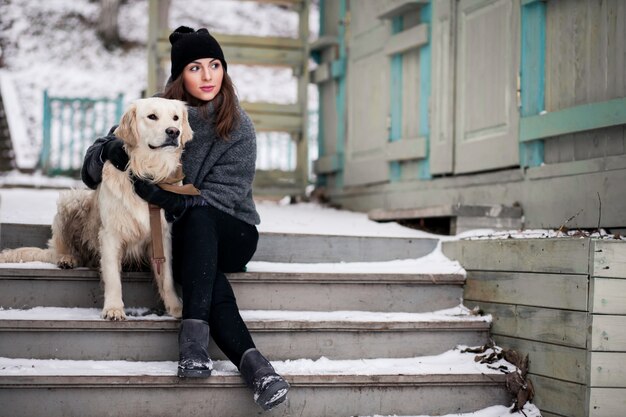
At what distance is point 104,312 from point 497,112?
93.0 inches

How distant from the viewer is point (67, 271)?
3.05 meters

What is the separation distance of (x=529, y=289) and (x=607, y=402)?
20.9 inches

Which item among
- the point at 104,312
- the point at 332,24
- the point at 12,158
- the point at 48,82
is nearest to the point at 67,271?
the point at 104,312

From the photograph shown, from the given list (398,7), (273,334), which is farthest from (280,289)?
(398,7)

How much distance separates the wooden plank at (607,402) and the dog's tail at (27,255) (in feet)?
6.86

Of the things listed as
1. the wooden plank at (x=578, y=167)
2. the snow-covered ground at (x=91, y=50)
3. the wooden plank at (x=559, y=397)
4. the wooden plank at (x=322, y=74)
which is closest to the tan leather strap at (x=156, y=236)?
the wooden plank at (x=559, y=397)

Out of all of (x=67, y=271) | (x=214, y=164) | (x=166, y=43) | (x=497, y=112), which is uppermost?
(x=166, y=43)

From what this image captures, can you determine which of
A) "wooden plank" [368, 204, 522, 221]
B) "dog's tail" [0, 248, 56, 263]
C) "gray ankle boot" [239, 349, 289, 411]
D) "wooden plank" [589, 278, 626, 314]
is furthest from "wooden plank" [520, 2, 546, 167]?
"dog's tail" [0, 248, 56, 263]

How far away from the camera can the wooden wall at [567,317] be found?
8.51 ft

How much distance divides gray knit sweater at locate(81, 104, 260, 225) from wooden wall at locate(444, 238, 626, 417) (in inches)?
42.0

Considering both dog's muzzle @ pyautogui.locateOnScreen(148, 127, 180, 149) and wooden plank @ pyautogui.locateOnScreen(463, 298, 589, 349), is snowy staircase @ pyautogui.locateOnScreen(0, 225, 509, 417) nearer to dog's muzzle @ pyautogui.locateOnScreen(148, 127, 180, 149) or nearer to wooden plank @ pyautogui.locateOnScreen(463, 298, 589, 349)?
wooden plank @ pyautogui.locateOnScreen(463, 298, 589, 349)

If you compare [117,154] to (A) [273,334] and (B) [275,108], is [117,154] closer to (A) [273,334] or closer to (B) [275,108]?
(A) [273,334]

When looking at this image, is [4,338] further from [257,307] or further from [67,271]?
[257,307]

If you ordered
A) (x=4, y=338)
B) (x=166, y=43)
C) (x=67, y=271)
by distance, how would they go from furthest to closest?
1. (x=166, y=43)
2. (x=67, y=271)
3. (x=4, y=338)
